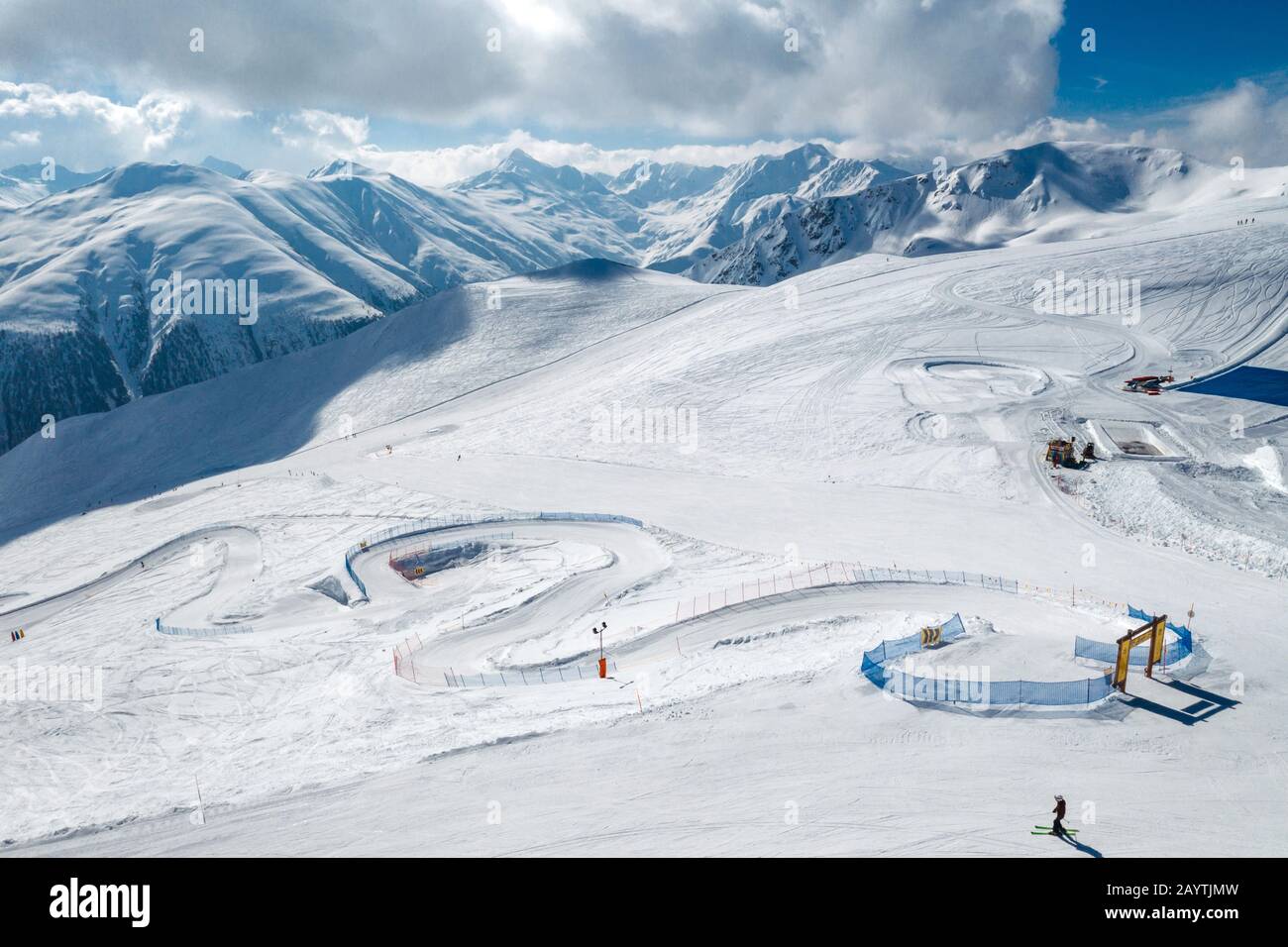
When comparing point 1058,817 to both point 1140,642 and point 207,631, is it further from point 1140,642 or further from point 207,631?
point 207,631

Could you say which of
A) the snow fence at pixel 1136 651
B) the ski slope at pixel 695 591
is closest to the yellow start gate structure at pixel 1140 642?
the snow fence at pixel 1136 651

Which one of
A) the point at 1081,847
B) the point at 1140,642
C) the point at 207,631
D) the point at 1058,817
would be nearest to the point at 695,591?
the point at 1140,642

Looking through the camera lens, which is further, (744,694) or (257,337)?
(257,337)

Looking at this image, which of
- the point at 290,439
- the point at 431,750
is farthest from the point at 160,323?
the point at 431,750

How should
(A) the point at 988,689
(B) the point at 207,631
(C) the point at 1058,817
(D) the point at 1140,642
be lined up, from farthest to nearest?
(B) the point at 207,631 → (D) the point at 1140,642 → (A) the point at 988,689 → (C) the point at 1058,817

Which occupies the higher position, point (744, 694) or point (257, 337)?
point (257, 337)
